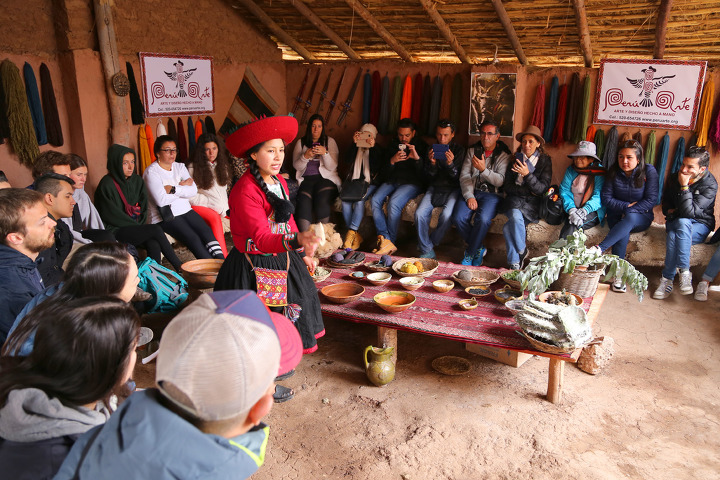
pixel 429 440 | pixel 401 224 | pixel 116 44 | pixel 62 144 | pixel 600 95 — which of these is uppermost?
pixel 116 44

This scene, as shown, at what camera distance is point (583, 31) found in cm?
538

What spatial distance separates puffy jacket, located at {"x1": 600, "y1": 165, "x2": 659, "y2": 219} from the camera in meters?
5.18

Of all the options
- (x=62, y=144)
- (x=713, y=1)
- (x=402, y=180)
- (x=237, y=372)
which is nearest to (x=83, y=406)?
(x=237, y=372)

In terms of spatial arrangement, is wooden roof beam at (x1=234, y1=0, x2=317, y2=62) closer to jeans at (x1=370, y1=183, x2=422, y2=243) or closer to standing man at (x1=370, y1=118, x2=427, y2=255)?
standing man at (x1=370, y1=118, x2=427, y2=255)

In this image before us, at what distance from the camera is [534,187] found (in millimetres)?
5391

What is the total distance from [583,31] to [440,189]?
85.0 inches

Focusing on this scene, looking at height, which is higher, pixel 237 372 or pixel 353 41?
pixel 353 41

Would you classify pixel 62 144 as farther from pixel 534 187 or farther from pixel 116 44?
pixel 534 187

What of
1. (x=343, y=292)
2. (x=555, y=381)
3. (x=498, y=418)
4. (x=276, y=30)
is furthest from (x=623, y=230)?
(x=276, y=30)

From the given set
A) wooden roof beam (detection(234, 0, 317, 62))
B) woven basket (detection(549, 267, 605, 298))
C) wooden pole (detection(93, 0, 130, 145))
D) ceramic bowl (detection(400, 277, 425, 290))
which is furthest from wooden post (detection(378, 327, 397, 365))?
wooden roof beam (detection(234, 0, 317, 62))

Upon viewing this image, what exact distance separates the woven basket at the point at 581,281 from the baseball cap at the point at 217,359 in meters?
3.01

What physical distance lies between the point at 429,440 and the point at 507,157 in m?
3.60

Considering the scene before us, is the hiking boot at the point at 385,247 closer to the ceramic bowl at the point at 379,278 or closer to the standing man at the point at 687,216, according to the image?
the ceramic bowl at the point at 379,278

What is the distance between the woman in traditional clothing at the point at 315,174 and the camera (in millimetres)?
6367
